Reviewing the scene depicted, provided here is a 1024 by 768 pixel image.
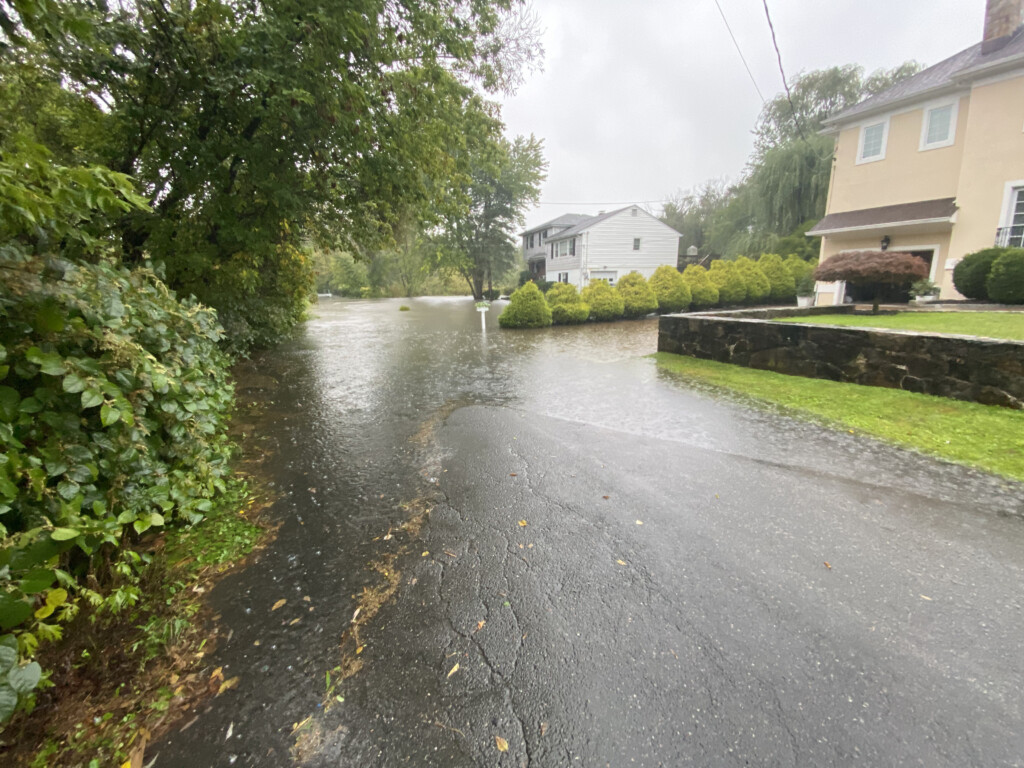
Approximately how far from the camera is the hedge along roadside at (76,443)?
1499mm

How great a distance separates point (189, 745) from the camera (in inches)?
59.2

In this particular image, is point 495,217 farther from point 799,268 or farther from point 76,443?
point 76,443

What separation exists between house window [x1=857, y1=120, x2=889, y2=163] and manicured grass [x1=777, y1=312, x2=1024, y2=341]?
27.8 ft

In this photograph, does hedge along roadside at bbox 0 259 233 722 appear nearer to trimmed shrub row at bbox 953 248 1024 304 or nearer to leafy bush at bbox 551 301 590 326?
leafy bush at bbox 551 301 590 326

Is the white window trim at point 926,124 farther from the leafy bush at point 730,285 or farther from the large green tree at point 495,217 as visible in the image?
the large green tree at point 495,217

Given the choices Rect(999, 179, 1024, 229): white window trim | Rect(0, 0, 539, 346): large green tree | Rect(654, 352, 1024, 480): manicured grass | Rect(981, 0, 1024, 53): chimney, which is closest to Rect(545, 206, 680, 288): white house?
Rect(981, 0, 1024, 53): chimney

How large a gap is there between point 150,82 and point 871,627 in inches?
278

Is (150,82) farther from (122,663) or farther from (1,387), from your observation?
(122,663)

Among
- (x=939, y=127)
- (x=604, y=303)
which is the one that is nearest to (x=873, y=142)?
(x=939, y=127)

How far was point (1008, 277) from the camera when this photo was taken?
959cm

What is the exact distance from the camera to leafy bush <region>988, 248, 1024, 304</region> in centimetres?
944

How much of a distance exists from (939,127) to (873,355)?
43.6 feet

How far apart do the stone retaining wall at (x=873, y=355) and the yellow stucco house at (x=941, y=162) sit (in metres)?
9.90

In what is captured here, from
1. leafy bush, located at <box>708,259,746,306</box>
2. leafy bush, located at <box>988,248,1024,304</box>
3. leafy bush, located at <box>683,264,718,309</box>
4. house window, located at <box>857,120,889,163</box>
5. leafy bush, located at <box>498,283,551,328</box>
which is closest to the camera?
leafy bush, located at <box>988,248,1024,304</box>
